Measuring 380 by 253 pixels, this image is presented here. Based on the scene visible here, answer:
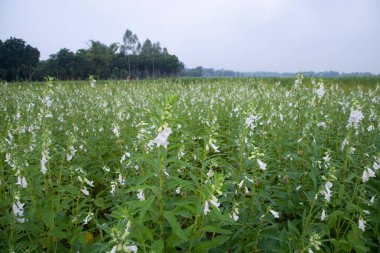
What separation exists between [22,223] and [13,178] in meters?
0.89

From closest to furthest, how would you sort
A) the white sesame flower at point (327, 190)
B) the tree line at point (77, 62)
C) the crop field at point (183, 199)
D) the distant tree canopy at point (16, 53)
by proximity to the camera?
the crop field at point (183, 199) → the white sesame flower at point (327, 190) → the tree line at point (77, 62) → the distant tree canopy at point (16, 53)

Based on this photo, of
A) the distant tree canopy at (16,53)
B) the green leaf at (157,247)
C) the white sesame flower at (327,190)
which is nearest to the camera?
the green leaf at (157,247)

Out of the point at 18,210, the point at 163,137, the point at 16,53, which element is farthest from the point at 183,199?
the point at 16,53

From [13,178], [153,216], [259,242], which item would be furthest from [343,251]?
[13,178]

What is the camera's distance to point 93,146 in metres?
4.80

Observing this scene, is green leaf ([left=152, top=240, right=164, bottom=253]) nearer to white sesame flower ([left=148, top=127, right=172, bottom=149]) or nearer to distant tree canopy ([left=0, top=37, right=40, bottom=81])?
white sesame flower ([left=148, top=127, right=172, bottom=149])

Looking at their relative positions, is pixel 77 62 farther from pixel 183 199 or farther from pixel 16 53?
pixel 183 199

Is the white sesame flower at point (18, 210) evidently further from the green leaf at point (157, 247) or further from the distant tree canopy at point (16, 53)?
the distant tree canopy at point (16, 53)

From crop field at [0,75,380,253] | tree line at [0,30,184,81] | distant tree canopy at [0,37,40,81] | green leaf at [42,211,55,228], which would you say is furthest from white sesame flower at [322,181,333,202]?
distant tree canopy at [0,37,40,81]

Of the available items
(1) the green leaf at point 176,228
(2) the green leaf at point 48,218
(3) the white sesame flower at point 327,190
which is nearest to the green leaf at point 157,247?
(1) the green leaf at point 176,228

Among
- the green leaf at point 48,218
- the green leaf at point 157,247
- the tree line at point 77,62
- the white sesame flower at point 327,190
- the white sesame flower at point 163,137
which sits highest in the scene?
the tree line at point 77,62

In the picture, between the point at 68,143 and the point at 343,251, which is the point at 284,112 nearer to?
the point at 343,251

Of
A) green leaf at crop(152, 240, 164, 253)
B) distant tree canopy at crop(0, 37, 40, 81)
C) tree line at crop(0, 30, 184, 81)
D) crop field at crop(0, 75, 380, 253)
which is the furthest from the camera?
distant tree canopy at crop(0, 37, 40, 81)

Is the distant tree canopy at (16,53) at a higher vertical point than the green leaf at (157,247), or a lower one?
higher
